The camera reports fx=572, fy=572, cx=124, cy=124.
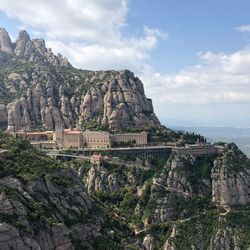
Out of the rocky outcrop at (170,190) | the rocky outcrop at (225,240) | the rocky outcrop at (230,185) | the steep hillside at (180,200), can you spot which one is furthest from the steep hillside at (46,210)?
the rocky outcrop at (230,185)

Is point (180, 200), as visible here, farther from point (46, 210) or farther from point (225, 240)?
point (46, 210)

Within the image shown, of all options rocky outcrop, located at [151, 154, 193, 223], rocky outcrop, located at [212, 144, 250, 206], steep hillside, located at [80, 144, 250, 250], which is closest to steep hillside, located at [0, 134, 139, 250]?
steep hillside, located at [80, 144, 250, 250]

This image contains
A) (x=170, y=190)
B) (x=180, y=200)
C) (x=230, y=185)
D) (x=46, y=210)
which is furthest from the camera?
(x=230, y=185)

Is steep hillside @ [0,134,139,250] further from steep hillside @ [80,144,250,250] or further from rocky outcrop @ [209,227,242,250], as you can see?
rocky outcrop @ [209,227,242,250]

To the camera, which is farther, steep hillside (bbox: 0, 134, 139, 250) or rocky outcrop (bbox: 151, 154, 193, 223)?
rocky outcrop (bbox: 151, 154, 193, 223)

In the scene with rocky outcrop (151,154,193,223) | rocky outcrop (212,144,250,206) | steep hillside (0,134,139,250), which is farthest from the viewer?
rocky outcrop (212,144,250,206)

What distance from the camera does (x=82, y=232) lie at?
345 ft

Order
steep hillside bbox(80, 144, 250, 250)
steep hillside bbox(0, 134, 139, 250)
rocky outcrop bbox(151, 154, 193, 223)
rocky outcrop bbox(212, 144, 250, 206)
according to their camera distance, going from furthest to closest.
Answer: rocky outcrop bbox(212, 144, 250, 206)
rocky outcrop bbox(151, 154, 193, 223)
steep hillside bbox(80, 144, 250, 250)
steep hillside bbox(0, 134, 139, 250)

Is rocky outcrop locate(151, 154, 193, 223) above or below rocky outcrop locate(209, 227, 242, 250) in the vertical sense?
above

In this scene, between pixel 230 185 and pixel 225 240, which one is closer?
pixel 225 240

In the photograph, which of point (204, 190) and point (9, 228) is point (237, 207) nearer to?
point (204, 190)

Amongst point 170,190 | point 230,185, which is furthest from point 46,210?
point 230,185

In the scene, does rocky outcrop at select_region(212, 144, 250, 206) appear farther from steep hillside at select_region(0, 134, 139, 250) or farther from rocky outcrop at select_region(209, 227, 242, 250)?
steep hillside at select_region(0, 134, 139, 250)

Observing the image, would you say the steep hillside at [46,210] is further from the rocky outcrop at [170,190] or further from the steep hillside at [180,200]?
the rocky outcrop at [170,190]
